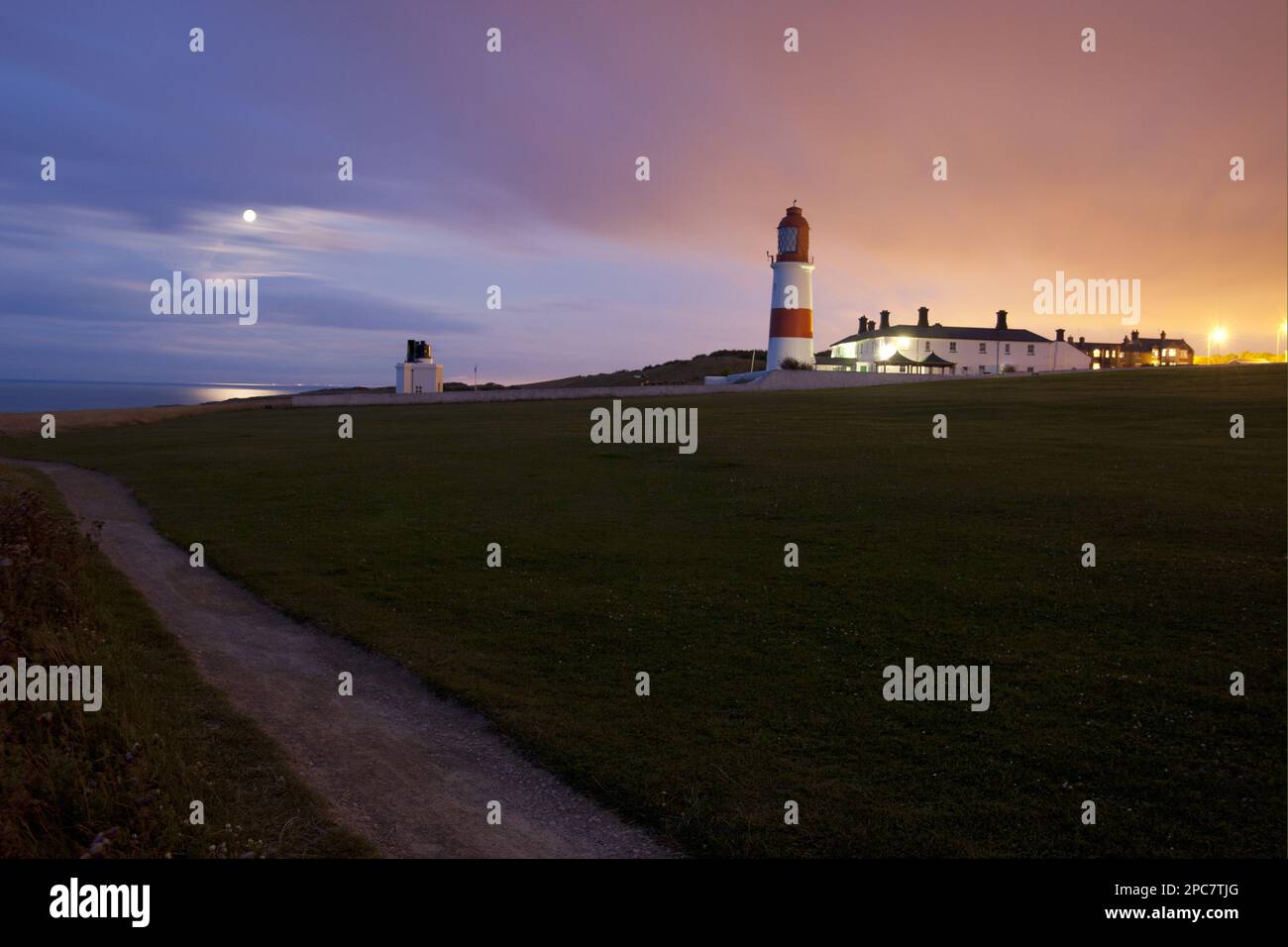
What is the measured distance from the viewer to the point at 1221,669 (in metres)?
12.3

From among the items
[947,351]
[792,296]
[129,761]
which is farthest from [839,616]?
[947,351]

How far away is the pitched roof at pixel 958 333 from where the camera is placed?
374 feet

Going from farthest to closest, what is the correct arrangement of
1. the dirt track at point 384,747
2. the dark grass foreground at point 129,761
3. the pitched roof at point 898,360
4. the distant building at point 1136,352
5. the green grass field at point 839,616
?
the distant building at point 1136,352 < the pitched roof at point 898,360 < the green grass field at point 839,616 < the dirt track at point 384,747 < the dark grass foreground at point 129,761

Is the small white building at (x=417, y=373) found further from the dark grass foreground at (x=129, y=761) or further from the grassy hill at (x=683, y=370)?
the dark grass foreground at (x=129, y=761)

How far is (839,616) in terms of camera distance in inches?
597

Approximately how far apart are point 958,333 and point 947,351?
3813 mm

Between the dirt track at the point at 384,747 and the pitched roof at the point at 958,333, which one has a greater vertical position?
the pitched roof at the point at 958,333

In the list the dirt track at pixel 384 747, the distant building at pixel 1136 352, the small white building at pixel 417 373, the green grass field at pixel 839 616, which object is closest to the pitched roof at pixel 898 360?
the distant building at pixel 1136 352

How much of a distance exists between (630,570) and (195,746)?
9.76m

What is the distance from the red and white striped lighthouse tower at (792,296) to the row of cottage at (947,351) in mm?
13917

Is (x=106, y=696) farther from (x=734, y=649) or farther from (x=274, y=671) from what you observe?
(x=734, y=649)

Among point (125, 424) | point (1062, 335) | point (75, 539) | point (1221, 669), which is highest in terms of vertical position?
point (1062, 335)

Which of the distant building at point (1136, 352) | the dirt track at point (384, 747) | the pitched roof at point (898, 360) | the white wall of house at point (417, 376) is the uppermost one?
the distant building at point (1136, 352)
